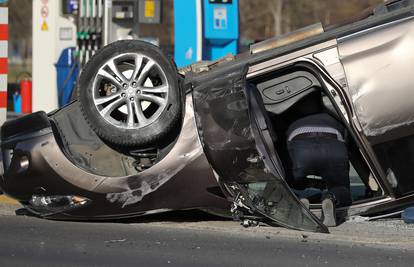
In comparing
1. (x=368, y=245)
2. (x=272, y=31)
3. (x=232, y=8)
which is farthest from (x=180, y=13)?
(x=272, y=31)

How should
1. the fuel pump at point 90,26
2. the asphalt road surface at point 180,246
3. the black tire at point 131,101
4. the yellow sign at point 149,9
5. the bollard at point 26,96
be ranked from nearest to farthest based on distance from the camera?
the asphalt road surface at point 180,246 < the black tire at point 131,101 < the yellow sign at point 149,9 < the fuel pump at point 90,26 < the bollard at point 26,96

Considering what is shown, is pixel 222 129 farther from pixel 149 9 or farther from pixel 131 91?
pixel 149 9

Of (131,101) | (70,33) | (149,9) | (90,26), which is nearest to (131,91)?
(131,101)

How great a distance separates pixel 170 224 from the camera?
6574mm

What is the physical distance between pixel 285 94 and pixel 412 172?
123 centimetres

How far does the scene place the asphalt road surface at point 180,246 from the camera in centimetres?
543

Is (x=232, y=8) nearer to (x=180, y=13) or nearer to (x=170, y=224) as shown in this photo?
(x=180, y=13)

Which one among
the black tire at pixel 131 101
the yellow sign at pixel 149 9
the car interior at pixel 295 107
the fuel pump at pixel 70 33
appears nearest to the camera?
the black tire at pixel 131 101

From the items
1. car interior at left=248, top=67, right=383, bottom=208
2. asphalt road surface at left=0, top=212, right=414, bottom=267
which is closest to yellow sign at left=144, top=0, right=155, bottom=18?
car interior at left=248, top=67, right=383, bottom=208

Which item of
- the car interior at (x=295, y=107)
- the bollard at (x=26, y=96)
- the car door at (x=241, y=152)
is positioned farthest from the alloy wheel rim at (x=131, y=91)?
the bollard at (x=26, y=96)

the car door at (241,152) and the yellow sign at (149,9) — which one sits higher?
the yellow sign at (149,9)

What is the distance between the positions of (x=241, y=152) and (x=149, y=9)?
9487 mm

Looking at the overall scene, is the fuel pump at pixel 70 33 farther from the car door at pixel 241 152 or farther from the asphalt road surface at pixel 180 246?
the car door at pixel 241 152

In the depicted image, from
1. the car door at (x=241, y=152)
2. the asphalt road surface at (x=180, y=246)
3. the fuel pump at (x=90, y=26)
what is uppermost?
the fuel pump at (x=90, y=26)
